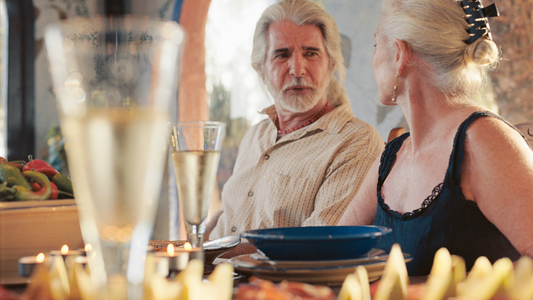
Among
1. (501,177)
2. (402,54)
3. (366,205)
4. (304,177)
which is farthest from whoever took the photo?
(304,177)

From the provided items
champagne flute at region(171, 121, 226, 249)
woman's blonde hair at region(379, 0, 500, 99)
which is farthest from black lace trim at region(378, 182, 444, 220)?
champagne flute at region(171, 121, 226, 249)

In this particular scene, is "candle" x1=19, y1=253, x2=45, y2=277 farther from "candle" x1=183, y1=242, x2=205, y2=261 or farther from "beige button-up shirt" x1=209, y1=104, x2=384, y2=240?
"beige button-up shirt" x1=209, y1=104, x2=384, y2=240

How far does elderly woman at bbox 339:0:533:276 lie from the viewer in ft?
3.56

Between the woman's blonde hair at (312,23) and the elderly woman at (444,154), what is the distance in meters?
0.81

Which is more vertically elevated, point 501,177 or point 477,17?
point 477,17

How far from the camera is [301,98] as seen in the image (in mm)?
2223

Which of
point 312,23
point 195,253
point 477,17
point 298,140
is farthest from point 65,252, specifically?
point 312,23

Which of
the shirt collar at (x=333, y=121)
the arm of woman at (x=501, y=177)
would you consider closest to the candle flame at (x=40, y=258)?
the arm of woman at (x=501, y=177)

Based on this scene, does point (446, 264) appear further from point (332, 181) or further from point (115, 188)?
point (332, 181)

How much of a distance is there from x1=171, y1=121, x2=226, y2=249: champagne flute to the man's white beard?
1.52m

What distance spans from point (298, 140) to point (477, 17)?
1.00 meters

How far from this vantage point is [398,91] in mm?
1491

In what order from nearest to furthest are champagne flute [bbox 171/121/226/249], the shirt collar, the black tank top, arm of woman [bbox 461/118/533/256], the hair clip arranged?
1. champagne flute [bbox 171/121/226/249]
2. arm of woman [bbox 461/118/533/256]
3. the black tank top
4. the hair clip
5. the shirt collar

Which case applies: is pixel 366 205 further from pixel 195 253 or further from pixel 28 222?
pixel 28 222
